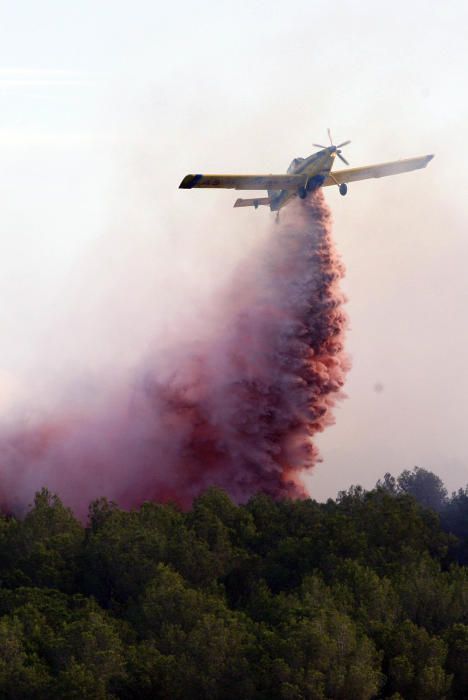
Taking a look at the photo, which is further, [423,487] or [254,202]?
[423,487]

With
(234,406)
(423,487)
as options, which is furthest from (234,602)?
(423,487)

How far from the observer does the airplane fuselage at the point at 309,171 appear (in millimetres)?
113500

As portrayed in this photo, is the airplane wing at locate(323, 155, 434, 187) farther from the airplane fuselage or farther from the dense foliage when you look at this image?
the dense foliage

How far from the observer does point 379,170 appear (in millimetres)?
124812

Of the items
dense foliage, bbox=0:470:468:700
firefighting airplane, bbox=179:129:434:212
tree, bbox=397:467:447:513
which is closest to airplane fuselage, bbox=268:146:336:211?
firefighting airplane, bbox=179:129:434:212

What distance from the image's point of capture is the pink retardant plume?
118 m

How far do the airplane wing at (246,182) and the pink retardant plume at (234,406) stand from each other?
2494mm

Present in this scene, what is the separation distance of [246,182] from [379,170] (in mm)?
12693

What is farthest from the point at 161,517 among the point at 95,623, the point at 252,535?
the point at 95,623

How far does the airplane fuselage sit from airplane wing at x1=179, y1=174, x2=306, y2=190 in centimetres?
47

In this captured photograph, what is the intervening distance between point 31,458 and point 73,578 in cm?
2809

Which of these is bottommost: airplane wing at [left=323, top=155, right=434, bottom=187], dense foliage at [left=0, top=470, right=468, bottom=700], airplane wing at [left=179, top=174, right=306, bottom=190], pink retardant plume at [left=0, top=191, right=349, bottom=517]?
dense foliage at [left=0, top=470, right=468, bottom=700]

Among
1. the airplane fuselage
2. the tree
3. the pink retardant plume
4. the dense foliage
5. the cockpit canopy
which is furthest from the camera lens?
the tree

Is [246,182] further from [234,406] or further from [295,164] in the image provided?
[234,406]
